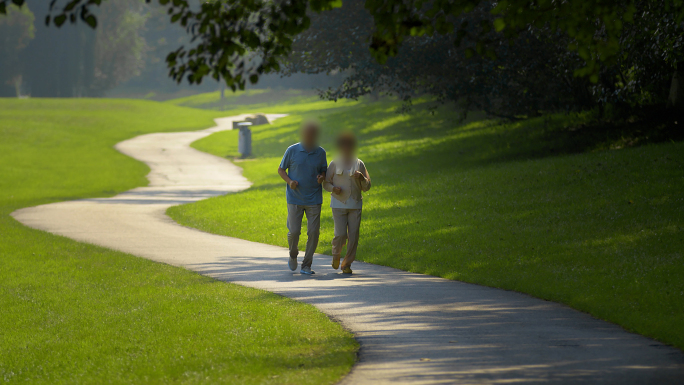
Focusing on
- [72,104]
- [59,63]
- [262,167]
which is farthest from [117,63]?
[262,167]

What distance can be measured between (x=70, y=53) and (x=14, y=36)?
7265 millimetres

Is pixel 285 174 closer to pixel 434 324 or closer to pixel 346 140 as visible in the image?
pixel 346 140

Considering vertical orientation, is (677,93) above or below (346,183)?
above

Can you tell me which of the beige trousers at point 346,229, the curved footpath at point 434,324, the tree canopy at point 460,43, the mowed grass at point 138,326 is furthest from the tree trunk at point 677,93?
the mowed grass at point 138,326

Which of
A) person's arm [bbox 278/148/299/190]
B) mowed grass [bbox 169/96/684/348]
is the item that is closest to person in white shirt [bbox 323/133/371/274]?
person's arm [bbox 278/148/299/190]

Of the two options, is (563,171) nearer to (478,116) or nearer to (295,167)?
(295,167)

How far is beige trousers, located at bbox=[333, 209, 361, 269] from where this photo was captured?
9742mm

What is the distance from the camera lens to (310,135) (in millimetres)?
9750

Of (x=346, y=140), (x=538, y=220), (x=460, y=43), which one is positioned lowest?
(x=538, y=220)

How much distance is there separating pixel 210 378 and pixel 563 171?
1262cm

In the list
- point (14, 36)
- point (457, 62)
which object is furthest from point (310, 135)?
point (14, 36)

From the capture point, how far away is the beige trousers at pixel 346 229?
9742mm

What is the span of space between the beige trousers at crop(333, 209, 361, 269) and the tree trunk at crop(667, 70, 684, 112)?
1223 cm

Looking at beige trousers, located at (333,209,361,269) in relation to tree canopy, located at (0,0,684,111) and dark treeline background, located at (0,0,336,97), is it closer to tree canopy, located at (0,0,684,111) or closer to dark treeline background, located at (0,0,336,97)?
tree canopy, located at (0,0,684,111)
